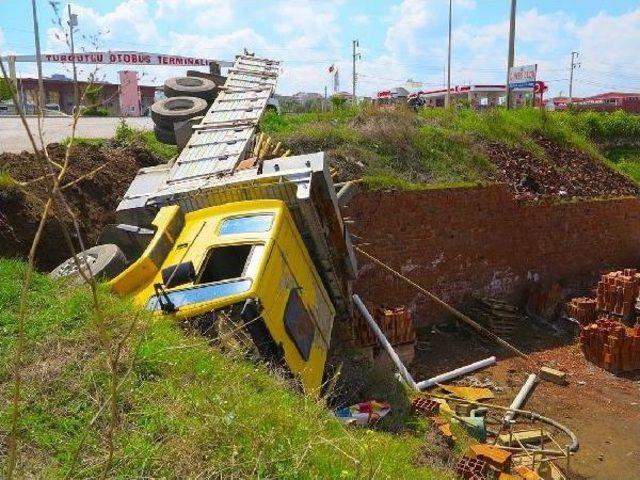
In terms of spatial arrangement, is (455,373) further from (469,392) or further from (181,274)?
(181,274)

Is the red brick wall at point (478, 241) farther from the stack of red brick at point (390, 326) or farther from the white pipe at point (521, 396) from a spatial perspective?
the white pipe at point (521, 396)

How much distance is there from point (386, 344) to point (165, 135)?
5.61 meters

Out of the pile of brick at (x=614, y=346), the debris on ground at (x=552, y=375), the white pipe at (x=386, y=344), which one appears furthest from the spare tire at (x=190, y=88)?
the pile of brick at (x=614, y=346)

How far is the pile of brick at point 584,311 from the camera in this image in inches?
505

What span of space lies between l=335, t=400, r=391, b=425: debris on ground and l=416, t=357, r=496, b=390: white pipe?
2624 mm

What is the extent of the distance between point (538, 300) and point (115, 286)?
10.2 metres

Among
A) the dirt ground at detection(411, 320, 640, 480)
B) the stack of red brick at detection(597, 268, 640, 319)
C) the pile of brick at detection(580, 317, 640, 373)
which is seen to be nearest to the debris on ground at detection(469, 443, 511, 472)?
the dirt ground at detection(411, 320, 640, 480)

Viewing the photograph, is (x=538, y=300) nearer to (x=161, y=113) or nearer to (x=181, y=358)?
(x=161, y=113)

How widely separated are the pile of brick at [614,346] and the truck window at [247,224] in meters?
7.56

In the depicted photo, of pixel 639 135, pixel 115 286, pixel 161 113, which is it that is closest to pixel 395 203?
pixel 161 113

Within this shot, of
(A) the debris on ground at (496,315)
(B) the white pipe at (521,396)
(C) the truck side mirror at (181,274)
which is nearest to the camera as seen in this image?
(C) the truck side mirror at (181,274)

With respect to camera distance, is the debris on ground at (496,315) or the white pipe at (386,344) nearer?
the white pipe at (386,344)

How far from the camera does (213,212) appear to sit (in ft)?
23.0

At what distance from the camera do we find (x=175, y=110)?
38.5 feet
